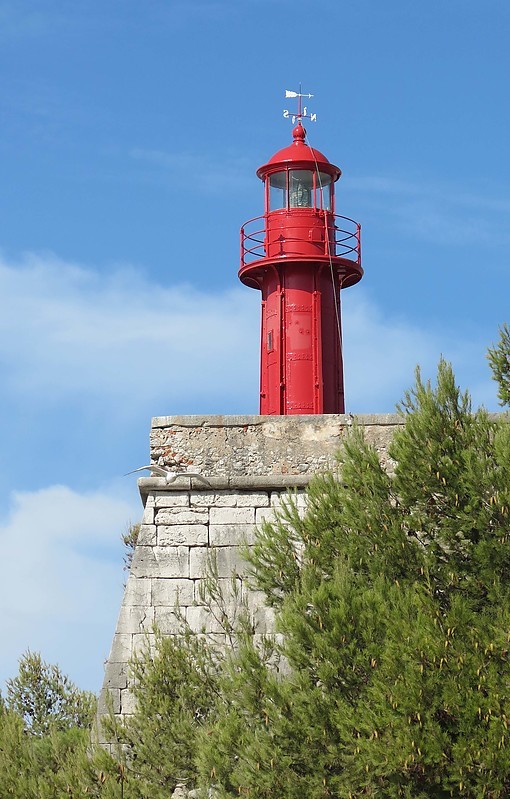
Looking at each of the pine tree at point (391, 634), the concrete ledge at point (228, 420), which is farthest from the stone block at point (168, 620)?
the concrete ledge at point (228, 420)

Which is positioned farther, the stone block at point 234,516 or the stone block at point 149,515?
the stone block at point 149,515

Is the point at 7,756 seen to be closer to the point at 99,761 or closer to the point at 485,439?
the point at 99,761

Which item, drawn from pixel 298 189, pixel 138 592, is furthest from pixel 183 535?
pixel 298 189

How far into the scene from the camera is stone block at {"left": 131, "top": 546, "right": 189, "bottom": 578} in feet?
37.3

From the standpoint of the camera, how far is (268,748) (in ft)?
30.8

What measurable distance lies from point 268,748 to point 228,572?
7.05ft

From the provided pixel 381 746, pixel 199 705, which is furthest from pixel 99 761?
pixel 381 746

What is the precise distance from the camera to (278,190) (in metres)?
17.2

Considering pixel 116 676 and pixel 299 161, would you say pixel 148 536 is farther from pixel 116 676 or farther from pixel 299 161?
pixel 299 161

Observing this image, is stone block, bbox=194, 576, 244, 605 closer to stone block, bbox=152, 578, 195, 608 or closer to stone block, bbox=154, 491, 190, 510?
stone block, bbox=152, 578, 195, 608

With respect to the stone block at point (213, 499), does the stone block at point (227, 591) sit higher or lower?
lower

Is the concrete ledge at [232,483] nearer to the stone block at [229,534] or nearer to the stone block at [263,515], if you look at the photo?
the stone block at [263,515]

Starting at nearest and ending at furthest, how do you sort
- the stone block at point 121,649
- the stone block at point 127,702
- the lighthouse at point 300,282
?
the stone block at point 127,702 → the stone block at point 121,649 → the lighthouse at point 300,282

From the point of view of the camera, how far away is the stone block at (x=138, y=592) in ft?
37.0
